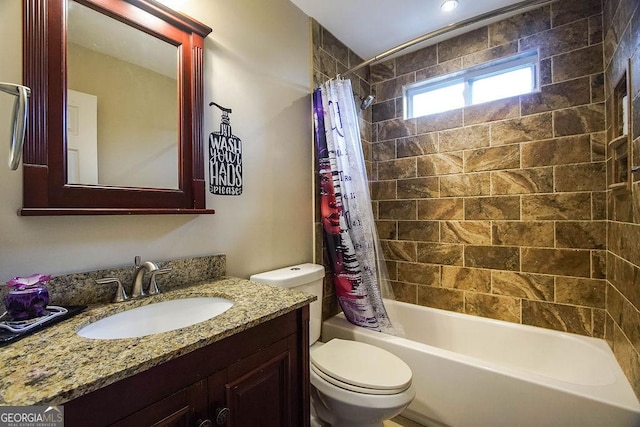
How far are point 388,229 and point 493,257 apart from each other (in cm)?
80

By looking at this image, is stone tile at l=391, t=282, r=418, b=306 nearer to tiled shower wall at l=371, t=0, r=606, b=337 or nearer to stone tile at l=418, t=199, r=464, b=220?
tiled shower wall at l=371, t=0, r=606, b=337

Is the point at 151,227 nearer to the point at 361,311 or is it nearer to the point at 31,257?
the point at 31,257

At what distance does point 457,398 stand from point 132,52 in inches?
87.4

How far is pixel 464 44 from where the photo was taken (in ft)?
6.92

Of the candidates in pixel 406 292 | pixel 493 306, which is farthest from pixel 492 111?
pixel 406 292

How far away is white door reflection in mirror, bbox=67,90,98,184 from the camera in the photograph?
99cm

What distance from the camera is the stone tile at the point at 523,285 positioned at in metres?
1.84

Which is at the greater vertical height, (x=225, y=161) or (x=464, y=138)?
(x=464, y=138)

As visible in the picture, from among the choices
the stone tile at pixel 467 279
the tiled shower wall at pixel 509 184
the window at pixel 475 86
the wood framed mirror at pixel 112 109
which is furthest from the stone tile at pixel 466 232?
the wood framed mirror at pixel 112 109

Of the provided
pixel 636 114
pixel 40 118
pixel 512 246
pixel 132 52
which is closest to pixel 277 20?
pixel 132 52

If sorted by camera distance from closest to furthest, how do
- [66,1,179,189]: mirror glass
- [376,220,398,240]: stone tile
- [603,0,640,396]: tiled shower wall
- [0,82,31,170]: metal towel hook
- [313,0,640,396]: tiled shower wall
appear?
[0,82,31,170]: metal towel hook
[66,1,179,189]: mirror glass
[603,0,640,396]: tiled shower wall
[313,0,640,396]: tiled shower wall
[376,220,398,240]: stone tile

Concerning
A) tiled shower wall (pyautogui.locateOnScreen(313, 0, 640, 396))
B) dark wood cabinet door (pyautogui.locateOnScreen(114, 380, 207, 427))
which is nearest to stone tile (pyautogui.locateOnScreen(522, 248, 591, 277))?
tiled shower wall (pyautogui.locateOnScreen(313, 0, 640, 396))

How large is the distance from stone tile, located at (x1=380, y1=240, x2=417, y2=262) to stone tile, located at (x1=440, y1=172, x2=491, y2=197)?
0.49m

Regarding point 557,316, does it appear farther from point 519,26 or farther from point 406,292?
point 519,26
